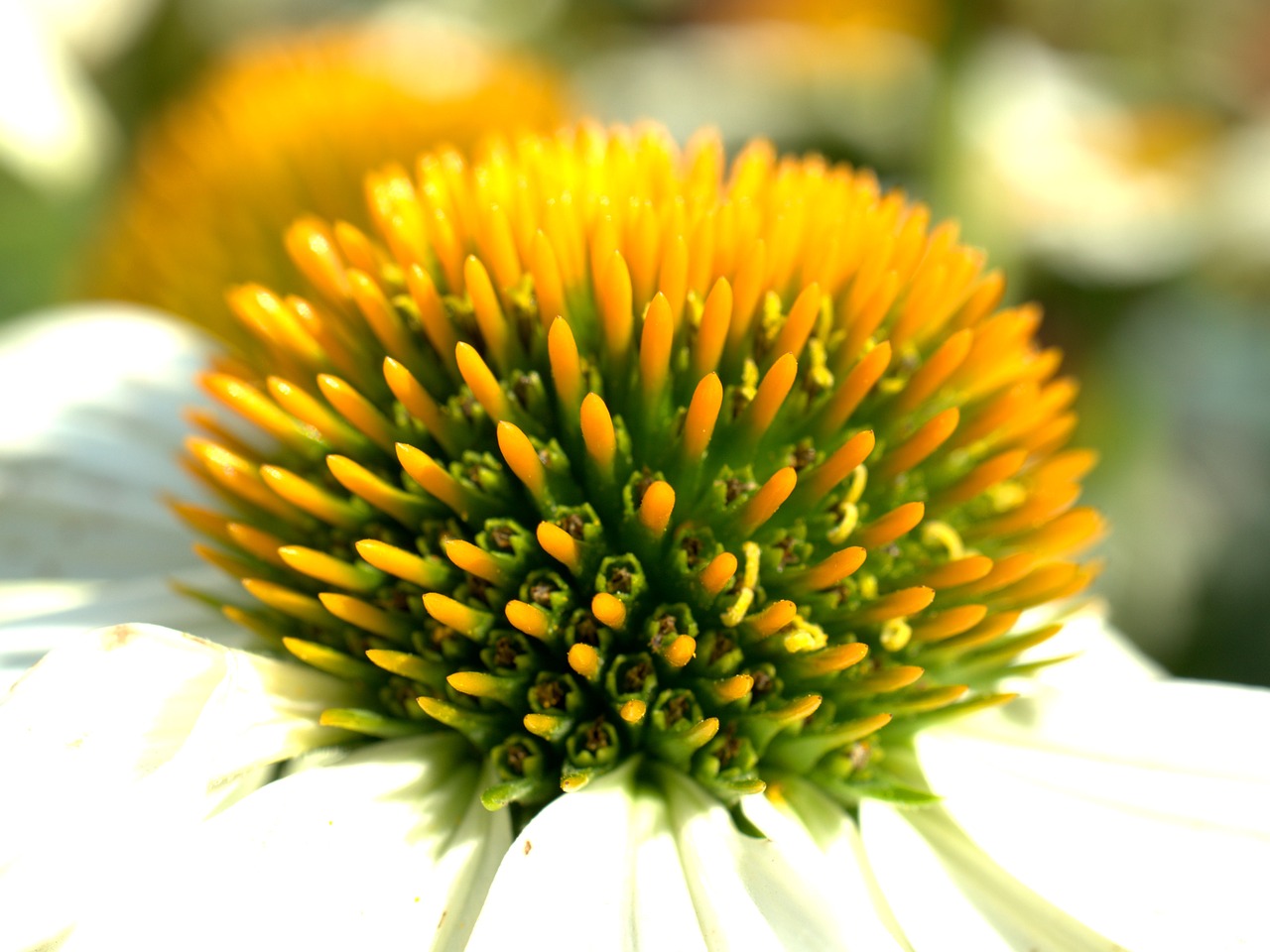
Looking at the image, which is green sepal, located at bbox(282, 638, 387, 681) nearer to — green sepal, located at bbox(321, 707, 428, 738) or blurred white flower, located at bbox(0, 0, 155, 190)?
green sepal, located at bbox(321, 707, 428, 738)

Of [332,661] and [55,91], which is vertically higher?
[55,91]

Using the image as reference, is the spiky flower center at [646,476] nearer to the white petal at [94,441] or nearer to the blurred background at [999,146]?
the white petal at [94,441]

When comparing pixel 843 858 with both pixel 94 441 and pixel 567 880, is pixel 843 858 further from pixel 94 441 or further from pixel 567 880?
pixel 94 441

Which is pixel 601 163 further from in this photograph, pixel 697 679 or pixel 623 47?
pixel 623 47

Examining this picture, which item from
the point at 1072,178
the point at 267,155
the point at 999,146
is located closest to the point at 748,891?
the point at 267,155

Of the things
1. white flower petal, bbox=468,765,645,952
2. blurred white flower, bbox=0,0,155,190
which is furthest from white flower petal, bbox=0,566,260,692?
blurred white flower, bbox=0,0,155,190

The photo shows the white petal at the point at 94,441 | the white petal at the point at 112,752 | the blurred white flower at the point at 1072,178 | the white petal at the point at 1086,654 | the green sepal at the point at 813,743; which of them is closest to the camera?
the white petal at the point at 112,752

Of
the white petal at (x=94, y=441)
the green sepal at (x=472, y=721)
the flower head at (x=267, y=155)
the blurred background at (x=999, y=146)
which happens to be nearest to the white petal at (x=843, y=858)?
the green sepal at (x=472, y=721)
